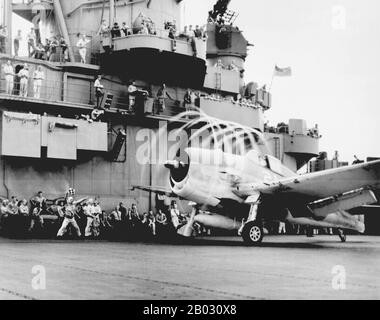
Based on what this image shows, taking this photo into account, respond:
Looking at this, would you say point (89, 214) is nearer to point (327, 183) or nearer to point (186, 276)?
point (327, 183)

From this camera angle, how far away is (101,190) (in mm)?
24234

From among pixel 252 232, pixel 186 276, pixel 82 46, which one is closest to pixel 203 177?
pixel 252 232

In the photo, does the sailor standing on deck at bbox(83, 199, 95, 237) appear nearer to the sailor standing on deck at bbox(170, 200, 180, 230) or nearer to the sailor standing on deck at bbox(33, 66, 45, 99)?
the sailor standing on deck at bbox(170, 200, 180, 230)

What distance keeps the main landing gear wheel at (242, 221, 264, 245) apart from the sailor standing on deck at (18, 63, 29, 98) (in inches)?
387

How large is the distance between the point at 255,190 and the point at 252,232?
4.44 ft

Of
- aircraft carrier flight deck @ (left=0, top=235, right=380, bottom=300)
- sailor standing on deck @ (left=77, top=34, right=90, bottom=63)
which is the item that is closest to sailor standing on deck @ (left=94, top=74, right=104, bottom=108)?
sailor standing on deck @ (left=77, top=34, right=90, bottom=63)

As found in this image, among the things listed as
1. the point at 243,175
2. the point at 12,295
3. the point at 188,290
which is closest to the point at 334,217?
the point at 243,175

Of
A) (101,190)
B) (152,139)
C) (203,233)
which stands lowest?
(203,233)

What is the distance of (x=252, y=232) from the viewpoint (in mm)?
18797

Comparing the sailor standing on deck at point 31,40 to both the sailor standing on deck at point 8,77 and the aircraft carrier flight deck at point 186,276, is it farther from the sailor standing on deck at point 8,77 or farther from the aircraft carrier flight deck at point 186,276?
the aircraft carrier flight deck at point 186,276

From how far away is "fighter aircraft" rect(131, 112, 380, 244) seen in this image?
18406 mm

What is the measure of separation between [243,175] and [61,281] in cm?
1162
